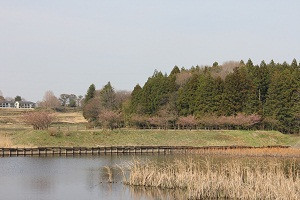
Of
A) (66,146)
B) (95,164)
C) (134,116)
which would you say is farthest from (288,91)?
(95,164)

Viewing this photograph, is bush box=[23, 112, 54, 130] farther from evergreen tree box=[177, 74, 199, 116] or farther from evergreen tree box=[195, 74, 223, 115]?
evergreen tree box=[195, 74, 223, 115]

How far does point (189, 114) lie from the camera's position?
77750mm

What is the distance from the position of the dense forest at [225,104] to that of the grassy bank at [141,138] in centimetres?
513

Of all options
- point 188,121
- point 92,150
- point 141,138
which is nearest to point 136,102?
point 188,121

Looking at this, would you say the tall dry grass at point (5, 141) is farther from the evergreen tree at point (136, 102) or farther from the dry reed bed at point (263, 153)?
the evergreen tree at point (136, 102)

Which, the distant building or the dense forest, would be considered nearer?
the dense forest

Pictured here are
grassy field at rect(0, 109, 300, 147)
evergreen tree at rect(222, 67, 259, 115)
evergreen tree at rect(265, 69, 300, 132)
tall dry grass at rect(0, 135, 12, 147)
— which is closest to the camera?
tall dry grass at rect(0, 135, 12, 147)

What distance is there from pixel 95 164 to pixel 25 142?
16.6 meters

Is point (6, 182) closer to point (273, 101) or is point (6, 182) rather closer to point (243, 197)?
point (243, 197)

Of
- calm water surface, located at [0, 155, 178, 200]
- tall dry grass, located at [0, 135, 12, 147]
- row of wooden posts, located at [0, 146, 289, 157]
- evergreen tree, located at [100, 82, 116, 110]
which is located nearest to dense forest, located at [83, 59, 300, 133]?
evergreen tree, located at [100, 82, 116, 110]

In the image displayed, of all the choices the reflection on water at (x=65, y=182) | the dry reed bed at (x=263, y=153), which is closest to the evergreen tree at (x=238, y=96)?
the dry reed bed at (x=263, y=153)

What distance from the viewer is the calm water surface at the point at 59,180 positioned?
27.2 m

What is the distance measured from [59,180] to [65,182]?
110 centimetres

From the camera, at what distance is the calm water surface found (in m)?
27.2
